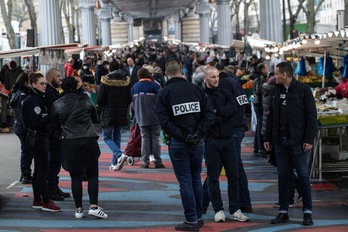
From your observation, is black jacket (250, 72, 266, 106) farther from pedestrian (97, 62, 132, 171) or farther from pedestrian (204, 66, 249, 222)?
pedestrian (204, 66, 249, 222)

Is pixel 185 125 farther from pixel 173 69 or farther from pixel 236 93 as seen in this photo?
pixel 236 93

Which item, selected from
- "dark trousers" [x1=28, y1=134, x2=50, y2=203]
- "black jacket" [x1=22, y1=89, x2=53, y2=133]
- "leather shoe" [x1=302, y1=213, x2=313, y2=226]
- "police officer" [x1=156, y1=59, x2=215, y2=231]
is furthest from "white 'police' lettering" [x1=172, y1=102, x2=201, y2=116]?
"dark trousers" [x1=28, y1=134, x2=50, y2=203]

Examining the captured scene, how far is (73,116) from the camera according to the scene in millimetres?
11555

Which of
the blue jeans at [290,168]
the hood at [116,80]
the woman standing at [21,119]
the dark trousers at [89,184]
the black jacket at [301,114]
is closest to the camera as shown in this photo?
the black jacket at [301,114]

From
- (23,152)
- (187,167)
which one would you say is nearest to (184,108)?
(187,167)

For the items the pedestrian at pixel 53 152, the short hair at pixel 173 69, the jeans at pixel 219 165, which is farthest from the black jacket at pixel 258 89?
the short hair at pixel 173 69

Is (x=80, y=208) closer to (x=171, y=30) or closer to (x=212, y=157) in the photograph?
(x=212, y=157)

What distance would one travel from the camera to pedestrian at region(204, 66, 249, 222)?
11102 mm

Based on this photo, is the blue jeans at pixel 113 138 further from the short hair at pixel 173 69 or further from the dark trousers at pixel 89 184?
the short hair at pixel 173 69

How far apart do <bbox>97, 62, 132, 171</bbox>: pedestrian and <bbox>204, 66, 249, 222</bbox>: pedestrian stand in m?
5.14

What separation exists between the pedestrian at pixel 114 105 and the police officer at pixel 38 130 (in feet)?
13.2

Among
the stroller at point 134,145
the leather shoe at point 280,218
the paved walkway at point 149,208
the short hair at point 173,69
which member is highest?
the short hair at point 173,69

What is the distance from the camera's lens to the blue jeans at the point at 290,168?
10930 millimetres

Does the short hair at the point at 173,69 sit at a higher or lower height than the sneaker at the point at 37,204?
higher
